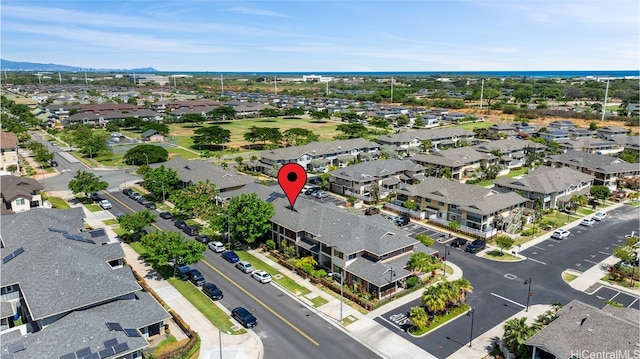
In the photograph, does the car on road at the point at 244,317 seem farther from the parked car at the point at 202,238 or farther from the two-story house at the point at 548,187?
the two-story house at the point at 548,187

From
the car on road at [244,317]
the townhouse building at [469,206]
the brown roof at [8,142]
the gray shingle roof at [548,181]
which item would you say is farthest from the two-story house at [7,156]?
the gray shingle roof at [548,181]

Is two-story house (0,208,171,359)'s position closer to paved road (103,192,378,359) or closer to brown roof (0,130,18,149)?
paved road (103,192,378,359)

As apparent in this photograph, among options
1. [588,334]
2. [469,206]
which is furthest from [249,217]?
[588,334]

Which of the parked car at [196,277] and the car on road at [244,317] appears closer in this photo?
the car on road at [244,317]

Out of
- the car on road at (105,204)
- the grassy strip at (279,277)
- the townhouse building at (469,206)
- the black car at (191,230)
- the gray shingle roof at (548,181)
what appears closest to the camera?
the grassy strip at (279,277)

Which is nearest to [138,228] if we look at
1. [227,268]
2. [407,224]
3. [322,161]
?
[227,268]

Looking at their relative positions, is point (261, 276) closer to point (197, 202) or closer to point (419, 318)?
point (419, 318)

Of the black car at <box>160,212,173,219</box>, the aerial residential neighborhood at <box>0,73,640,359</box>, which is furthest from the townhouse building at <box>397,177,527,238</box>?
the black car at <box>160,212,173,219</box>
